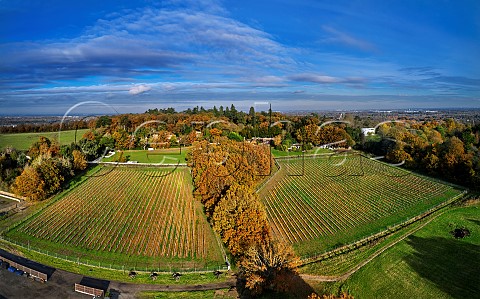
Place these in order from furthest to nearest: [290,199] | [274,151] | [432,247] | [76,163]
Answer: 1. [274,151]
2. [76,163]
3. [290,199]
4. [432,247]

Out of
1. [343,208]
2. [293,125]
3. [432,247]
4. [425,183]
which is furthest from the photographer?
[293,125]

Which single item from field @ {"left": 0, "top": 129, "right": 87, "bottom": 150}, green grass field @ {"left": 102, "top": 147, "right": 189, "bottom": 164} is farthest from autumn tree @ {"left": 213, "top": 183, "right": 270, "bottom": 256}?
field @ {"left": 0, "top": 129, "right": 87, "bottom": 150}

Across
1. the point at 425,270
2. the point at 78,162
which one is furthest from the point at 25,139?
the point at 425,270

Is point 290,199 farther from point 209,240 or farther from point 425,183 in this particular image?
point 425,183

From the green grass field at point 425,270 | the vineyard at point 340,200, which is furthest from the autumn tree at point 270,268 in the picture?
the vineyard at point 340,200

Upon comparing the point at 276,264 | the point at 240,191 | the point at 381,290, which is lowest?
the point at 381,290

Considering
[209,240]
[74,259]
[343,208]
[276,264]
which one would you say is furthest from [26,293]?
[343,208]

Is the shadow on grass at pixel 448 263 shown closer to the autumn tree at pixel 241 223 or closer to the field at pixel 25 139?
the autumn tree at pixel 241 223
